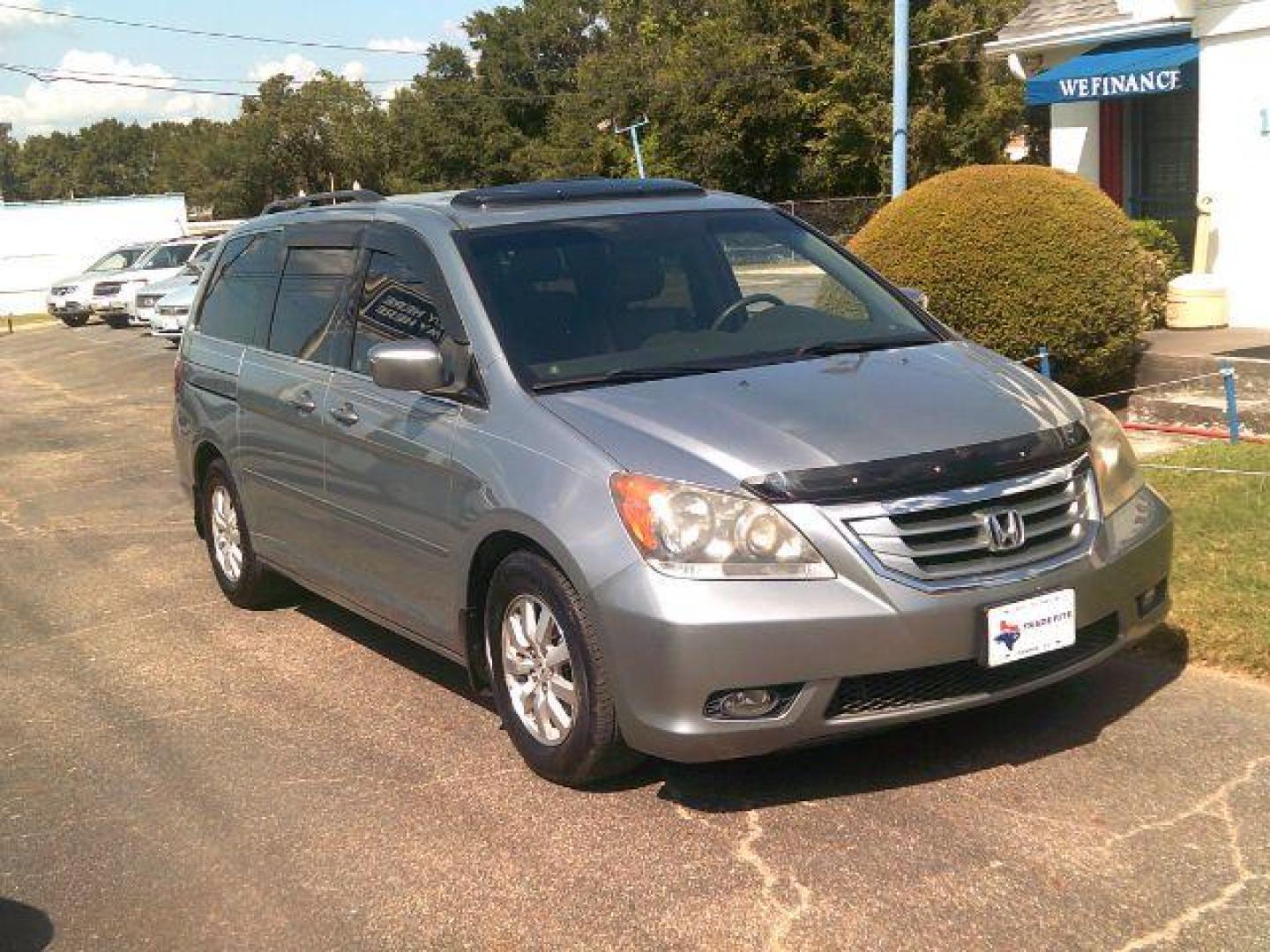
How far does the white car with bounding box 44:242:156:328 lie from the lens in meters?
34.1

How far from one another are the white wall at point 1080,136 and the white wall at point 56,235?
4379cm

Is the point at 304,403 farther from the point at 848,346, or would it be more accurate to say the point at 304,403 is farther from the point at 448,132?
the point at 448,132

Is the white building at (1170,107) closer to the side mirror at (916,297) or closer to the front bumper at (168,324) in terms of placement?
the side mirror at (916,297)

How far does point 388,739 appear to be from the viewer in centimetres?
527

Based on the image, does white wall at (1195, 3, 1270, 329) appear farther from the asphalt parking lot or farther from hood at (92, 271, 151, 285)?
hood at (92, 271, 151, 285)

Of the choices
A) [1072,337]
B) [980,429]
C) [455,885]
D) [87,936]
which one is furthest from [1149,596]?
[1072,337]

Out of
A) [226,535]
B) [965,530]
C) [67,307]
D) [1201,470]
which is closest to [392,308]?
[226,535]

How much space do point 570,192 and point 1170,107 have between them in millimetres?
12280

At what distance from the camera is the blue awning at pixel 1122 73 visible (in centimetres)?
1442

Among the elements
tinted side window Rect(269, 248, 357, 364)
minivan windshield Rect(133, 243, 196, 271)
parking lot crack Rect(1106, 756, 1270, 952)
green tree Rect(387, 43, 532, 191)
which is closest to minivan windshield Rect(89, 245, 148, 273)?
minivan windshield Rect(133, 243, 196, 271)

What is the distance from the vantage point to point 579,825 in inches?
173

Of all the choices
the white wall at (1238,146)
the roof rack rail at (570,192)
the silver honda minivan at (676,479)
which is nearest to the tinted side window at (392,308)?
the silver honda minivan at (676,479)

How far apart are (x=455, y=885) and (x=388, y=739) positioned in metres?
1.28

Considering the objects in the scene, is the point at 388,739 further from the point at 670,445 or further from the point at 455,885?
the point at 670,445
